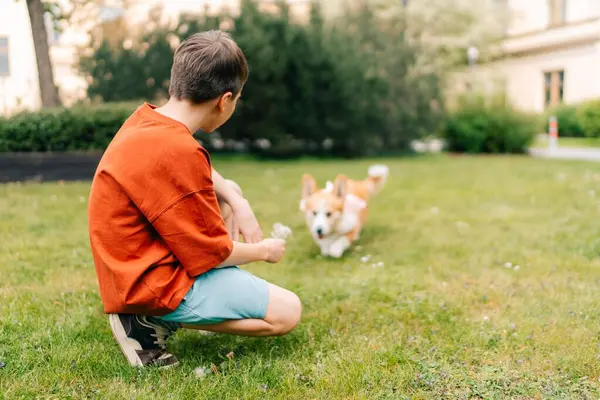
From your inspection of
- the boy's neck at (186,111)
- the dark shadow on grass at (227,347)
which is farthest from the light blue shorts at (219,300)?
the boy's neck at (186,111)

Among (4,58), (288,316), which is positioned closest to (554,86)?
(4,58)

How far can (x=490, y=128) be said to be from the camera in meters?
16.0

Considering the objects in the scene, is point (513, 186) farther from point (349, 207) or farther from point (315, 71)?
point (315, 71)

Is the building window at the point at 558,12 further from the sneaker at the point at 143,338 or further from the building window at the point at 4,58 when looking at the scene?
the sneaker at the point at 143,338

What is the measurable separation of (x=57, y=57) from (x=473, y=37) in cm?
1728

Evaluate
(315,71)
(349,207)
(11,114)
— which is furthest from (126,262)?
(315,71)

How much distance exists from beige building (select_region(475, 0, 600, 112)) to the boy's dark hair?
25.9m

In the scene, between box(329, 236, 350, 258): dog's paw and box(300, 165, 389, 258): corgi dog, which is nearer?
box(300, 165, 389, 258): corgi dog

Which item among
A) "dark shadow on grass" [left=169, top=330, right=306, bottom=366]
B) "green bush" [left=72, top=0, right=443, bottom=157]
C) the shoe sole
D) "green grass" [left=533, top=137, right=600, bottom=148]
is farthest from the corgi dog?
"green grass" [left=533, top=137, right=600, bottom=148]

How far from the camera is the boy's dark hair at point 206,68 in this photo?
2.34 m

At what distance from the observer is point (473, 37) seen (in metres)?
27.3

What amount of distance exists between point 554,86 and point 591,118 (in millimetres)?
8948

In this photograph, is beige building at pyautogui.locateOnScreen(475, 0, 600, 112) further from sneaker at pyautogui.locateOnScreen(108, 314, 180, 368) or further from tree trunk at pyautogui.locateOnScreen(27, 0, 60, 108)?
sneaker at pyautogui.locateOnScreen(108, 314, 180, 368)

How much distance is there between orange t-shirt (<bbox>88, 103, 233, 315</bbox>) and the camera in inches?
90.5
